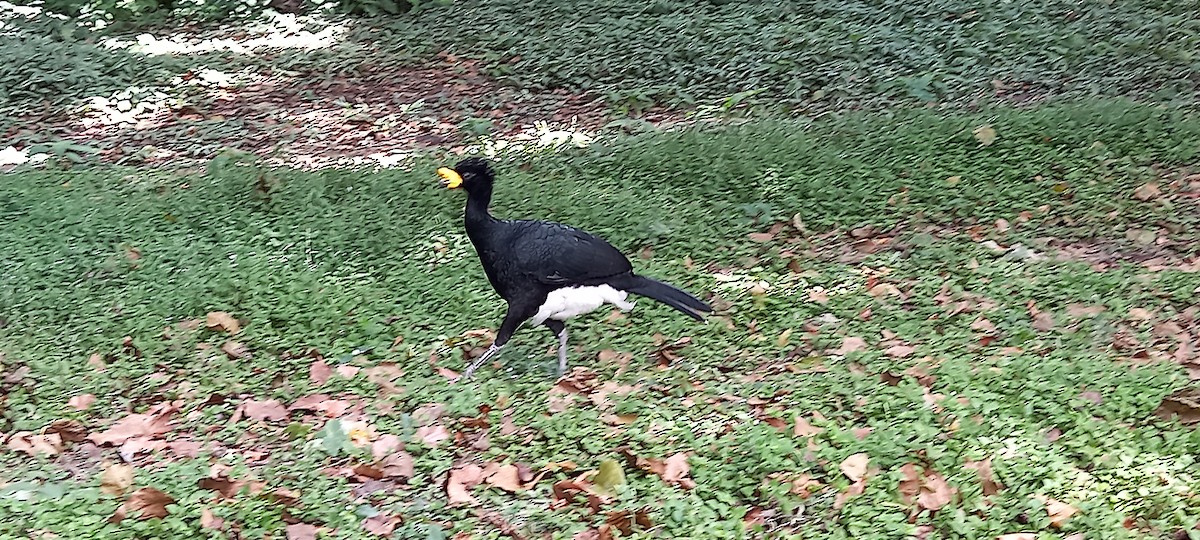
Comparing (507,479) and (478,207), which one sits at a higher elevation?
(478,207)

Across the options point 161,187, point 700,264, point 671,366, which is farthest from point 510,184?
point 671,366

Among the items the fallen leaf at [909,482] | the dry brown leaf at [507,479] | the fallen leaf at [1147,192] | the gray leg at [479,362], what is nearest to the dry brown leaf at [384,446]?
the dry brown leaf at [507,479]

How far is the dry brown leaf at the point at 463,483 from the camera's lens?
4141 mm

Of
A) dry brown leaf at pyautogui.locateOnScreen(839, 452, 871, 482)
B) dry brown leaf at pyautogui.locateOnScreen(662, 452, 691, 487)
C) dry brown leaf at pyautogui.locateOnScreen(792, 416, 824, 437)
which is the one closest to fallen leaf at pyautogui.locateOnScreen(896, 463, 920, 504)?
dry brown leaf at pyautogui.locateOnScreen(839, 452, 871, 482)

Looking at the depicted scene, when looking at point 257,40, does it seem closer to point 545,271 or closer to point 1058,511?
point 545,271

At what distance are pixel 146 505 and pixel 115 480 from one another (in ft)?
0.94

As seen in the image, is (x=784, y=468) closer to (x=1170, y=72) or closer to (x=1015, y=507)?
(x=1015, y=507)

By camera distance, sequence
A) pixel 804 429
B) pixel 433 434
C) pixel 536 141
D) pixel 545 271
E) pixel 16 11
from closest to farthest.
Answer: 1. pixel 804 429
2. pixel 433 434
3. pixel 545 271
4. pixel 536 141
5. pixel 16 11

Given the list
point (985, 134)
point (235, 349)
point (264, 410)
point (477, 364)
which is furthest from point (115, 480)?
point (985, 134)

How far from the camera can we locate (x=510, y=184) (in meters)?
8.08

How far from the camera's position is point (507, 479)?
4.27m

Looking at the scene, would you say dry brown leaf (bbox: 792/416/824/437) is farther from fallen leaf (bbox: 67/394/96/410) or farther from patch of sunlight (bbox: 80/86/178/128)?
patch of sunlight (bbox: 80/86/178/128)

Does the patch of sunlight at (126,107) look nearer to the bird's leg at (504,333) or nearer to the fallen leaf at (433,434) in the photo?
the bird's leg at (504,333)

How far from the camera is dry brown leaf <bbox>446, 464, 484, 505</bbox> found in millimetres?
4141
